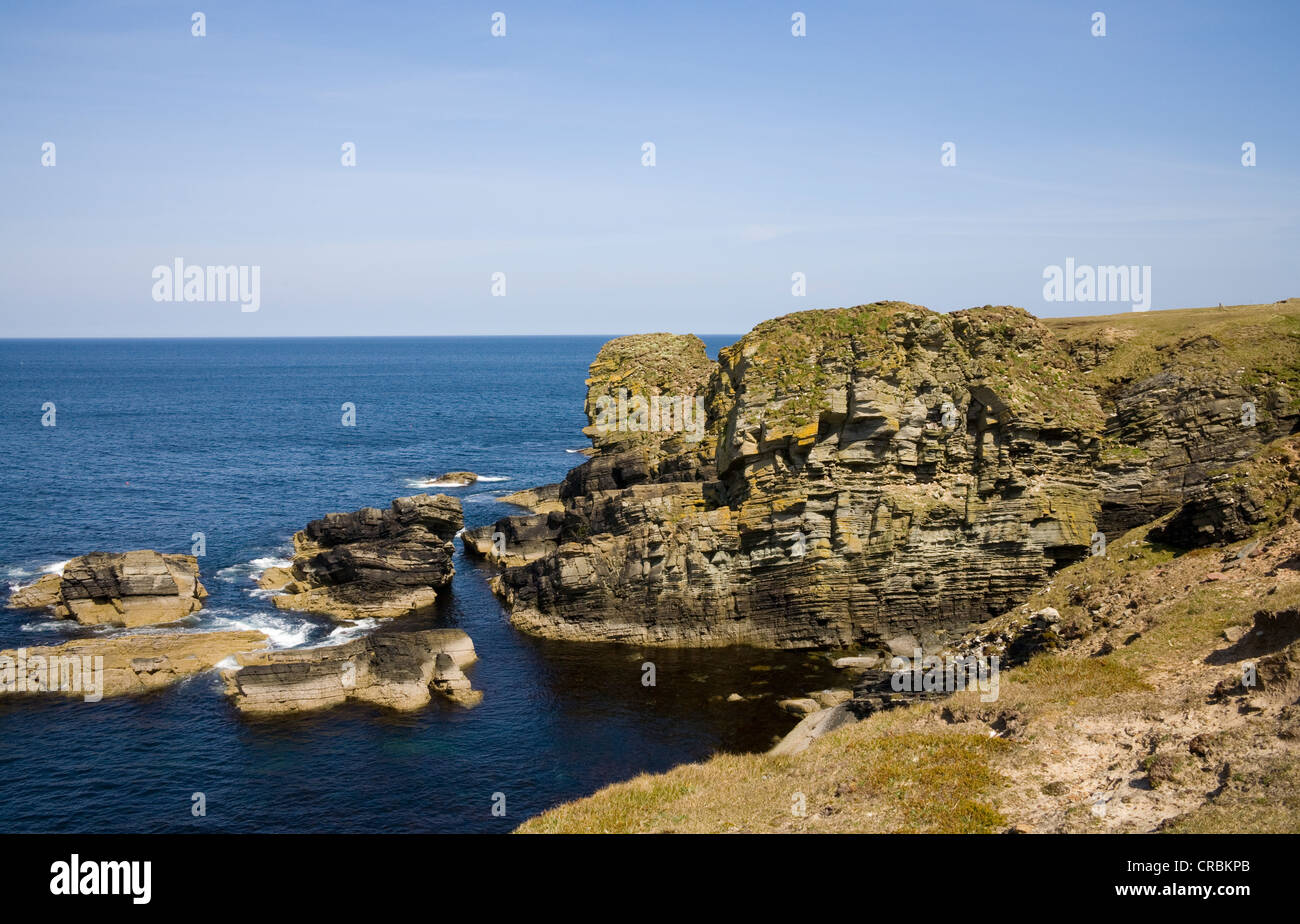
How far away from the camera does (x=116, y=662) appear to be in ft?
159

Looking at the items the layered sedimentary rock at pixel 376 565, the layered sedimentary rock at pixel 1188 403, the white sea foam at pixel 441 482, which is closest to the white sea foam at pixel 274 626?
the layered sedimentary rock at pixel 376 565

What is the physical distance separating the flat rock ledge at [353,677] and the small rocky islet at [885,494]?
15 centimetres

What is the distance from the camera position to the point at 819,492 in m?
51.4

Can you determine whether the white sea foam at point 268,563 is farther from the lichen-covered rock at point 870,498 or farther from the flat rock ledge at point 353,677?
the lichen-covered rock at point 870,498

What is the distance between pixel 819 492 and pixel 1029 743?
26.5 metres

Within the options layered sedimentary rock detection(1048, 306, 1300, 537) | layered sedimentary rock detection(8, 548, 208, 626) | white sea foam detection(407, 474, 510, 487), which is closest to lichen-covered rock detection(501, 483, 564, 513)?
white sea foam detection(407, 474, 510, 487)

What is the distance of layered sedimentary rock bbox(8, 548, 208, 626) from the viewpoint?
56.3 m

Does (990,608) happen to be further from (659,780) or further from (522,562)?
(522,562)

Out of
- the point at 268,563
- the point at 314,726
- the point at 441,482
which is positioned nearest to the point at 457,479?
the point at 441,482

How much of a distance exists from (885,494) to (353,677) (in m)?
30.9

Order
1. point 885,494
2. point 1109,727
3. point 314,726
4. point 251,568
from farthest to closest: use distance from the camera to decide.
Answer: point 251,568
point 885,494
point 314,726
point 1109,727

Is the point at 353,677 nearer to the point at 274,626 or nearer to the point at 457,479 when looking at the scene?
the point at 274,626
